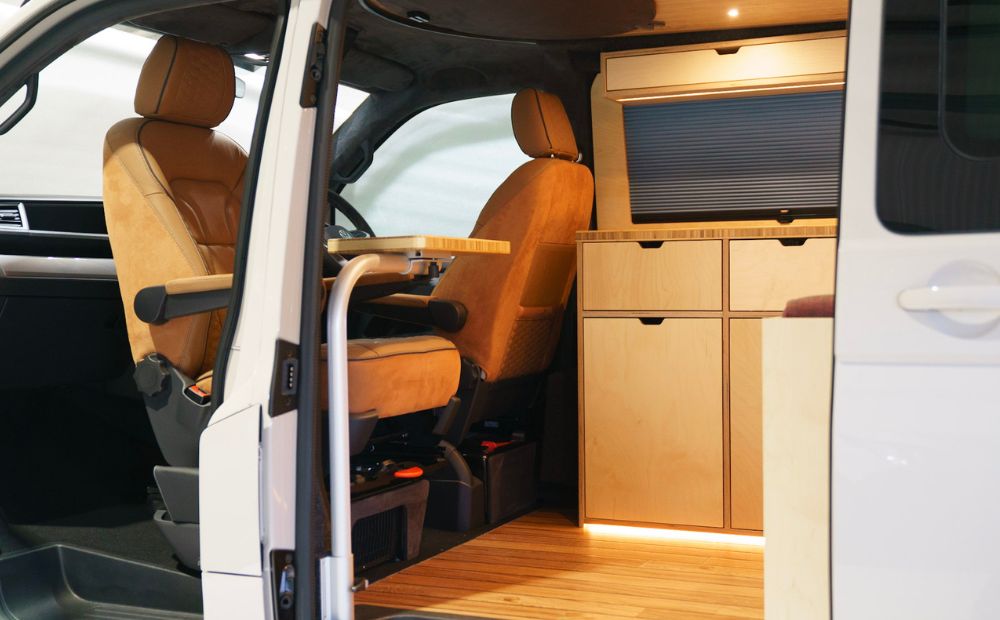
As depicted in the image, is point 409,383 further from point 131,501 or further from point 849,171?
point 849,171

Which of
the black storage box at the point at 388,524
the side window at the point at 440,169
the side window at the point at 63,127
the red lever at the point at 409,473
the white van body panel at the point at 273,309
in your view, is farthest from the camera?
the side window at the point at 63,127

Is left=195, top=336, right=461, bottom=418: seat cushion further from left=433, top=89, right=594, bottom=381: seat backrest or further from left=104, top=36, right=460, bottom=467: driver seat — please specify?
left=433, top=89, right=594, bottom=381: seat backrest

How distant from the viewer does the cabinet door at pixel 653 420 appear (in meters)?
3.38

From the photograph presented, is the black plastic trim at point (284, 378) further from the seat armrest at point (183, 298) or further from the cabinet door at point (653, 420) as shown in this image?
the cabinet door at point (653, 420)

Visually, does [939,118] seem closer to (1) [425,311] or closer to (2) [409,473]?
(2) [409,473]

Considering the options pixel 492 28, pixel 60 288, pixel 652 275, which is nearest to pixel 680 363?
pixel 652 275

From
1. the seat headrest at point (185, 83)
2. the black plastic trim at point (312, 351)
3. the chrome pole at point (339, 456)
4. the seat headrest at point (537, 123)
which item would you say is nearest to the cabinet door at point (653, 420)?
the seat headrest at point (537, 123)

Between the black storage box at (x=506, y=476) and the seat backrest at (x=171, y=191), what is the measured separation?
109 centimetres

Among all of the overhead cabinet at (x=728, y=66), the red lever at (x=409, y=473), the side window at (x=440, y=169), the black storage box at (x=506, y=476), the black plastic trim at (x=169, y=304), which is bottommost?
the black storage box at (x=506, y=476)

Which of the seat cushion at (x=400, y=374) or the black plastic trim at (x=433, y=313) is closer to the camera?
the seat cushion at (x=400, y=374)

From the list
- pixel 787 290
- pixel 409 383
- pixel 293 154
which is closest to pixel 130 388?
pixel 409 383

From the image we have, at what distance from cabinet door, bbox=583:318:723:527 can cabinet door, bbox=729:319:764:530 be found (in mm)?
46

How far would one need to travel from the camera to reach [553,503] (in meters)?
3.89

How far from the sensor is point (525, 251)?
3.34 meters
